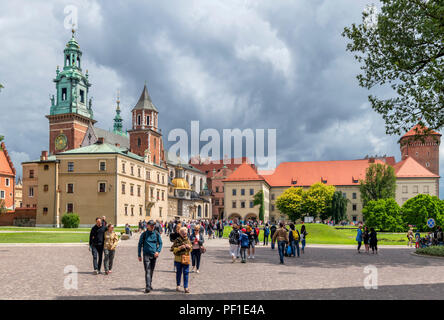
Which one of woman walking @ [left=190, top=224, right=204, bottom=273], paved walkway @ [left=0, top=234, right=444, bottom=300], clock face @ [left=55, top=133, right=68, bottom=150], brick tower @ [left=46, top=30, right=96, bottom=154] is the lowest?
paved walkway @ [left=0, top=234, right=444, bottom=300]

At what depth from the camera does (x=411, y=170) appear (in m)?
101

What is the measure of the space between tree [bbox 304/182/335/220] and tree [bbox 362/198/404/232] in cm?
2857

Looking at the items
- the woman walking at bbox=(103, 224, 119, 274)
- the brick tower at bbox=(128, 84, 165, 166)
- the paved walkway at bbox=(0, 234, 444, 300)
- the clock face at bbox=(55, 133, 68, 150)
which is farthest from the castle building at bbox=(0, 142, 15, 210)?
the woman walking at bbox=(103, 224, 119, 274)

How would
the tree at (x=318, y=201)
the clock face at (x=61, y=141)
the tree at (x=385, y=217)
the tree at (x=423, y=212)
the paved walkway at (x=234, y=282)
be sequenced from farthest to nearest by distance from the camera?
the clock face at (x=61, y=141) < the tree at (x=318, y=201) < the tree at (x=385, y=217) < the tree at (x=423, y=212) < the paved walkway at (x=234, y=282)

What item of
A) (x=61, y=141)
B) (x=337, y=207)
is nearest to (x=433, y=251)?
(x=337, y=207)

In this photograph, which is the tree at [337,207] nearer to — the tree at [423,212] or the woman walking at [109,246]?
the tree at [423,212]

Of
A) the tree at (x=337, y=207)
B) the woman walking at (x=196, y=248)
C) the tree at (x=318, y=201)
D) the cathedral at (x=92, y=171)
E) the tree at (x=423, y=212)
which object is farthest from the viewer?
the tree at (x=318, y=201)

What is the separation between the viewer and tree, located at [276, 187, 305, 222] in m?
89.8

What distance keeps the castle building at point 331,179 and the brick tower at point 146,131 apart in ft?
64.8

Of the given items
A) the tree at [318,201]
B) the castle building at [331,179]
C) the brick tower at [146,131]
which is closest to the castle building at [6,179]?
the brick tower at [146,131]

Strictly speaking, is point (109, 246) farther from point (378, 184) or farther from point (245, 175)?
point (245, 175)

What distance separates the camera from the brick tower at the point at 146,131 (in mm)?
88938

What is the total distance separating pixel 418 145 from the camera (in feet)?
366

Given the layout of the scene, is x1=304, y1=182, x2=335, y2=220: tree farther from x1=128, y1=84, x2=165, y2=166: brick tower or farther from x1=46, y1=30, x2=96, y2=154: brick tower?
x1=46, y1=30, x2=96, y2=154: brick tower
